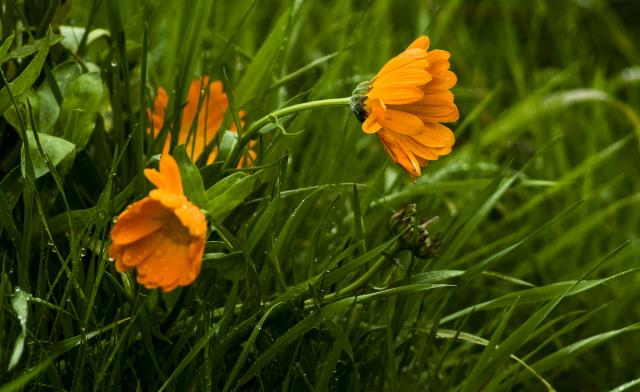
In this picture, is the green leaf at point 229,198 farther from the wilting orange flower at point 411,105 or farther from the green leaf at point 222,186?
the wilting orange flower at point 411,105

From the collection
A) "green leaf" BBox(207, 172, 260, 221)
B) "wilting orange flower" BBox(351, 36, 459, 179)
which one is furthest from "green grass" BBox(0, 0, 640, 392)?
"wilting orange flower" BBox(351, 36, 459, 179)

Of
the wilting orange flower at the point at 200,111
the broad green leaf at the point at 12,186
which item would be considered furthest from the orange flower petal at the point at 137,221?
the wilting orange flower at the point at 200,111

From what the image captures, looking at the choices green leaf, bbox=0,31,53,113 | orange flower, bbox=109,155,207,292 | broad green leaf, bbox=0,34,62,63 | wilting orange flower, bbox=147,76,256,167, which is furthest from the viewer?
wilting orange flower, bbox=147,76,256,167

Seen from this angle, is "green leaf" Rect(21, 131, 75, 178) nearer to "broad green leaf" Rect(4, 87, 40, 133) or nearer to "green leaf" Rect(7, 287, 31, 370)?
"broad green leaf" Rect(4, 87, 40, 133)

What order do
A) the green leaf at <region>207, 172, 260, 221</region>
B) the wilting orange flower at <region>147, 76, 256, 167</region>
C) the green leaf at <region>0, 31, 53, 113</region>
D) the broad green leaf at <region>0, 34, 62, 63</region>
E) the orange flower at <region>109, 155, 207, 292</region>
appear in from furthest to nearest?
the wilting orange flower at <region>147, 76, 256, 167</region> → the broad green leaf at <region>0, 34, 62, 63</region> → the green leaf at <region>0, 31, 53, 113</region> → the green leaf at <region>207, 172, 260, 221</region> → the orange flower at <region>109, 155, 207, 292</region>

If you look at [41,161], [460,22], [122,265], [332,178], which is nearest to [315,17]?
[460,22]

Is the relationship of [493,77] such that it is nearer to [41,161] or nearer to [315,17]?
[315,17]

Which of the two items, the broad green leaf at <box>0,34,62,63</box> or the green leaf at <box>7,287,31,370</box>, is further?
the broad green leaf at <box>0,34,62,63</box>

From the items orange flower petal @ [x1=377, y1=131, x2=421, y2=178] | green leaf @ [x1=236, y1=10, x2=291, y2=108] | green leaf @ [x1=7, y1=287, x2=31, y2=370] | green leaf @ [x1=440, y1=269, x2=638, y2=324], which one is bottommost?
green leaf @ [x1=440, y1=269, x2=638, y2=324]
